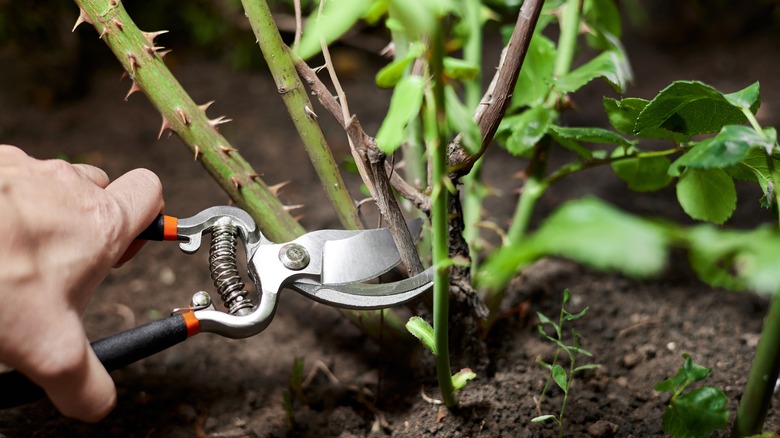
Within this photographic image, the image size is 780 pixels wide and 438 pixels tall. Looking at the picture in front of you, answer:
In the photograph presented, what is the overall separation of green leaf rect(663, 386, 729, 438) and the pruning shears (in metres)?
0.32

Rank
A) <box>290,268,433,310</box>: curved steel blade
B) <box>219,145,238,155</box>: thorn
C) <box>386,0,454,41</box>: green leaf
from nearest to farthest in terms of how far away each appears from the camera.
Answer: <box>386,0,454,41</box>: green leaf
<box>290,268,433,310</box>: curved steel blade
<box>219,145,238,155</box>: thorn

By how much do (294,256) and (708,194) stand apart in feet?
1.72

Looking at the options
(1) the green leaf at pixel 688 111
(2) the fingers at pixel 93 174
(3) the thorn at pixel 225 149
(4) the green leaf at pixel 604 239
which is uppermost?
(4) the green leaf at pixel 604 239

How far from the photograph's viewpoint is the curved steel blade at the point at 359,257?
85 centimetres

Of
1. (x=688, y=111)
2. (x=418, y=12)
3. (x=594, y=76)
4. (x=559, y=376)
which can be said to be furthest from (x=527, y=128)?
(x=418, y=12)

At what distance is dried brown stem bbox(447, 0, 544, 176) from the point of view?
0.78 meters

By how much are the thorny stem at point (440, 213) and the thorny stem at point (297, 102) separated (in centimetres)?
26

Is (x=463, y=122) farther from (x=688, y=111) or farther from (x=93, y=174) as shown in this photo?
(x=93, y=174)

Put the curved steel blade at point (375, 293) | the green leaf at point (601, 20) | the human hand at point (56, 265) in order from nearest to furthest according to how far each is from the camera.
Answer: the human hand at point (56, 265) → the curved steel blade at point (375, 293) → the green leaf at point (601, 20)

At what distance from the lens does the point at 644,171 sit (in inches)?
37.5

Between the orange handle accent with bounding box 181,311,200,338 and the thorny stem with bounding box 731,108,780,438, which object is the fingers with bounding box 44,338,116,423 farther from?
the thorny stem with bounding box 731,108,780,438

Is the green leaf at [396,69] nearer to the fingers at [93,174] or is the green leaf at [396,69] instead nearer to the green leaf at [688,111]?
the green leaf at [688,111]

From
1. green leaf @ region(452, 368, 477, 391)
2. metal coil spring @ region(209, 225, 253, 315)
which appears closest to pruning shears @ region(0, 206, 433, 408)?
metal coil spring @ region(209, 225, 253, 315)

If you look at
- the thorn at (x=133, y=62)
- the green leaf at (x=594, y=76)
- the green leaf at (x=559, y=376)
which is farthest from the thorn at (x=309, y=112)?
the green leaf at (x=559, y=376)
